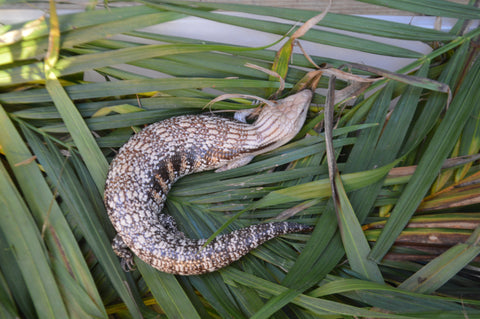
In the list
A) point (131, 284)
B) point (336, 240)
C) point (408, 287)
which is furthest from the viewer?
point (131, 284)

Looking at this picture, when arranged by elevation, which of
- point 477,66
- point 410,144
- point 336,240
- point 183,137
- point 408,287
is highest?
point 477,66

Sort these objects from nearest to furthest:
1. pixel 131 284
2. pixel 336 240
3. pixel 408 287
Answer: pixel 408 287
pixel 336 240
pixel 131 284

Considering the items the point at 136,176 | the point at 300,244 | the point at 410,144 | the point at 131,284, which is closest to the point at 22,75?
the point at 136,176

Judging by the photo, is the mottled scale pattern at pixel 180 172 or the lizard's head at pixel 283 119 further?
the lizard's head at pixel 283 119

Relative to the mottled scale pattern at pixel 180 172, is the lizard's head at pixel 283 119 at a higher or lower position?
higher

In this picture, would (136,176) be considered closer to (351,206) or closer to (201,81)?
(201,81)
